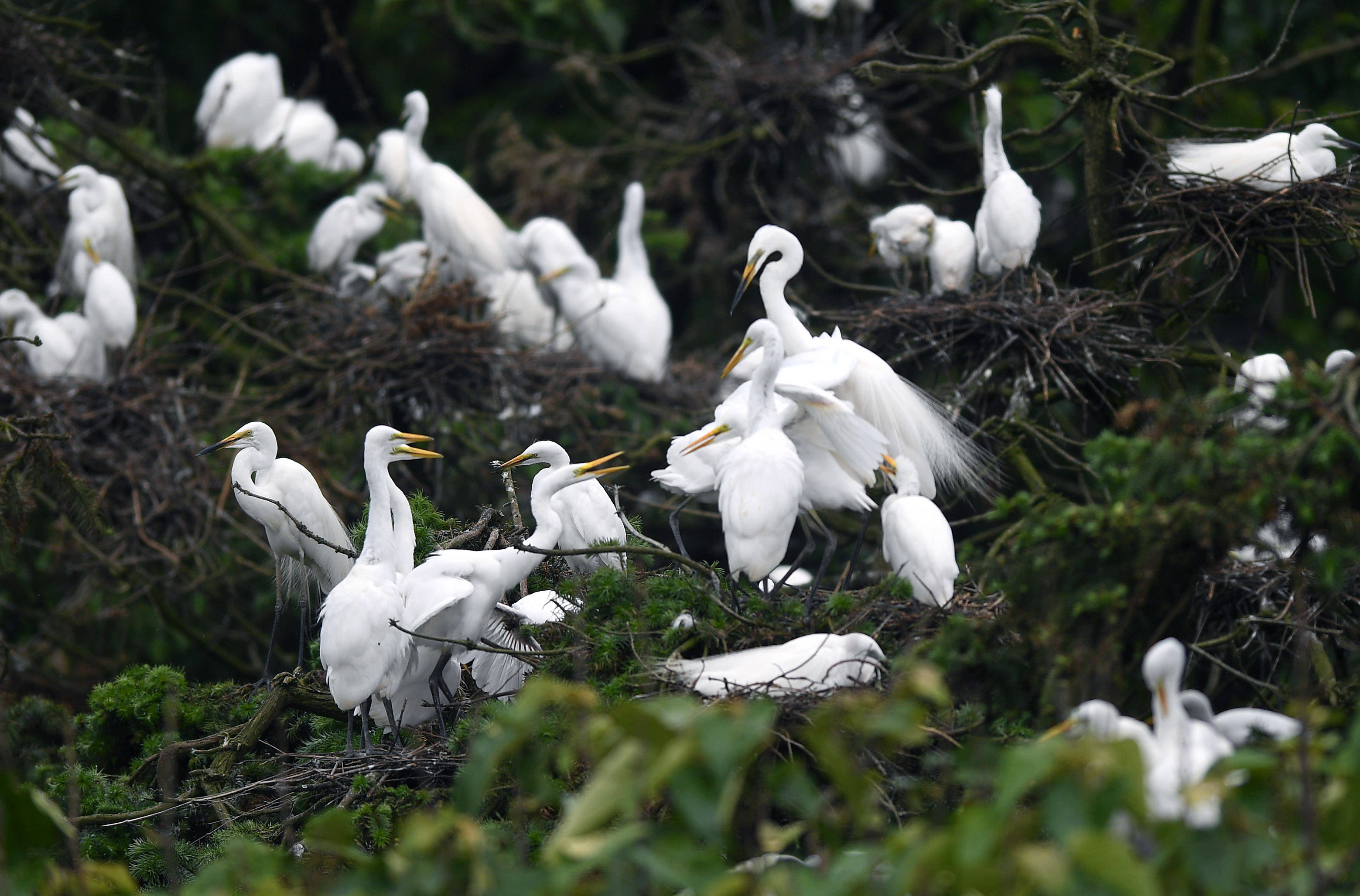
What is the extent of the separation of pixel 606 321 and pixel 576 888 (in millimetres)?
5769

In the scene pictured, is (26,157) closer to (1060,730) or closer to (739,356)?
(739,356)

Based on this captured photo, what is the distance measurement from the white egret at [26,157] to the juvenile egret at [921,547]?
522 cm

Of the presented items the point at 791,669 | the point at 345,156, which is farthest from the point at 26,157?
the point at 791,669

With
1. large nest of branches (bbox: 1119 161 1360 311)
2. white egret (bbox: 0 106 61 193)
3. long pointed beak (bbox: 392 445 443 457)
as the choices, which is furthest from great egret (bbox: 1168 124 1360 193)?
white egret (bbox: 0 106 61 193)

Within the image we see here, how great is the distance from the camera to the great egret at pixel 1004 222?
5.66m

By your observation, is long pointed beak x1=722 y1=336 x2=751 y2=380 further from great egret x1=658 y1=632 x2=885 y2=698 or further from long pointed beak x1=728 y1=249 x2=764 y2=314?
great egret x1=658 y1=632 x2=885 y2=698

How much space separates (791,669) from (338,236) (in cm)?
526

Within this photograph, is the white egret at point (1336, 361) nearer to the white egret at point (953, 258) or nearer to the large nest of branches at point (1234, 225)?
the large nest of branches at point (1234, 225)

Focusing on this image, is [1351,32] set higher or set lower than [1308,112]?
lower

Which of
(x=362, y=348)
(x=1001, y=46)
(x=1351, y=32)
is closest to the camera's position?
(x=1001, y=46)

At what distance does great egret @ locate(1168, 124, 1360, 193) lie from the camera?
5.20 m

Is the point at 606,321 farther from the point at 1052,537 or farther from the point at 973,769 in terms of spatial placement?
the point at 973,769

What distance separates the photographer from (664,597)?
389cm

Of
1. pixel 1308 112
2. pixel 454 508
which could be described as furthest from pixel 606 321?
pixel 1308 112
